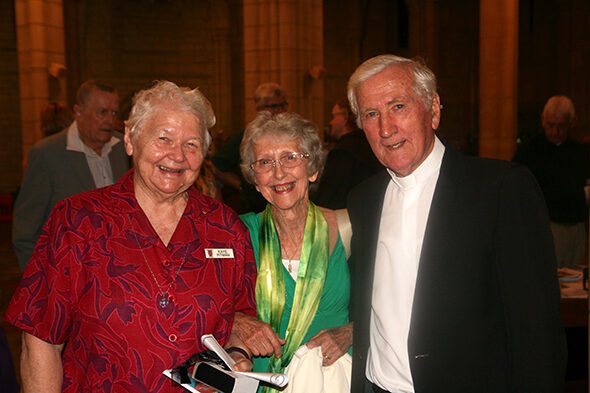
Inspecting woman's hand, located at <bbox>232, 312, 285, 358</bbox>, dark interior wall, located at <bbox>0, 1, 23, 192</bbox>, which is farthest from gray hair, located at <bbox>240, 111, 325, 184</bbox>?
dark interior wall, located at <bbox>0, 1, 23, 192</bbox>

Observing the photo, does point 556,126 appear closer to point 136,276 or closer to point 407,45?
point 136,276

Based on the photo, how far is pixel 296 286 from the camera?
244 centimetres

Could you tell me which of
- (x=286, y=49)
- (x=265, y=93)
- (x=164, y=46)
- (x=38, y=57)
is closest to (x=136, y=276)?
(x=265, y=93)

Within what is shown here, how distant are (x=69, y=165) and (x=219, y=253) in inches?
96.0

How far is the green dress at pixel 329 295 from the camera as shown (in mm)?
2484

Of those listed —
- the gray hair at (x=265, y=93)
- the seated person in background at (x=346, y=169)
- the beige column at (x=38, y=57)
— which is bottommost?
the seated person in background at (x=346, y=169)

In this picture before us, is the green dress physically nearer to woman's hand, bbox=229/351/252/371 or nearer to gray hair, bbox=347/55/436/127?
woman's hand, bbox=229/351/252/371

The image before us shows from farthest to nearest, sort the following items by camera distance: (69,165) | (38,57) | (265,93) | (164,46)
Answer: (164,46) < (38,57) < (265,93) < (69,165)

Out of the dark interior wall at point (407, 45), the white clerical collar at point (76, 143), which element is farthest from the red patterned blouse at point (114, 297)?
the dark interior wall at point (407, 45)

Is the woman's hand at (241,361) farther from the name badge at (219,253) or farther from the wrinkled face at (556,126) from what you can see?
the wrinkled face at (556,126)

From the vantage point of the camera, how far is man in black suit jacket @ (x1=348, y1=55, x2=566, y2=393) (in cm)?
174

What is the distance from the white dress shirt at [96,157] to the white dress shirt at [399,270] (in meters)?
2.84

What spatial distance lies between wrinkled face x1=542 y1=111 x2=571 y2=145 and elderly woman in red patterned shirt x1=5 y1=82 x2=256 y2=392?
163 inches

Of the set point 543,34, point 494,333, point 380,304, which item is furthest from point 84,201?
point 543,34
